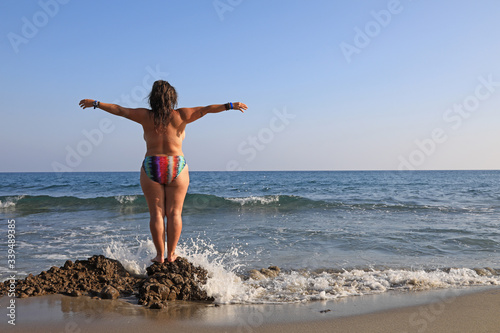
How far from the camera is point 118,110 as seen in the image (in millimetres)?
3865

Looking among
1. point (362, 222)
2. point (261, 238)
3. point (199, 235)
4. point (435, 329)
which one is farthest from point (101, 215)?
point (435, 329)

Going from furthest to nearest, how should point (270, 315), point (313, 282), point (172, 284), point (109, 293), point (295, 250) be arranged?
Answer: point (295, 250)
point (313, 282)
point (172, 284)
point (109, 293)
point (270, 315)

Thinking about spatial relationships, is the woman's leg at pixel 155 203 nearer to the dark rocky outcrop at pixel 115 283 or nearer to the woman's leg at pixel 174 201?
the woman's leg at pixel 174 201

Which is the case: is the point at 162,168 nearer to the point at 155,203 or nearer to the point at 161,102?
the point at 155,203

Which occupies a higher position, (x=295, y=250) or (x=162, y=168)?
(x=162, y=168)

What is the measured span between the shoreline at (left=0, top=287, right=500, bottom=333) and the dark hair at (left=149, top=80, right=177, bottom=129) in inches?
72.3

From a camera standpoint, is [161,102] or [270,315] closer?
[270,315]

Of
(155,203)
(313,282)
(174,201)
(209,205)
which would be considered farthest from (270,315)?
(209,205)

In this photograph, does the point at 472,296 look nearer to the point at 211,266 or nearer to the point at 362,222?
the point at 211,266

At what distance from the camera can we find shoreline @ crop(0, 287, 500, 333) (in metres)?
2.95

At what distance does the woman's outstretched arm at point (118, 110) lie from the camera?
382cm

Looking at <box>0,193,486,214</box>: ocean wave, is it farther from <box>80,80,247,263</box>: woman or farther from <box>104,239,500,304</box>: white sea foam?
<box>80,80,247,263</box>: woman

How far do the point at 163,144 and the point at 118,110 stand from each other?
1.89 ft

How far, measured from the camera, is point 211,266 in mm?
4402
